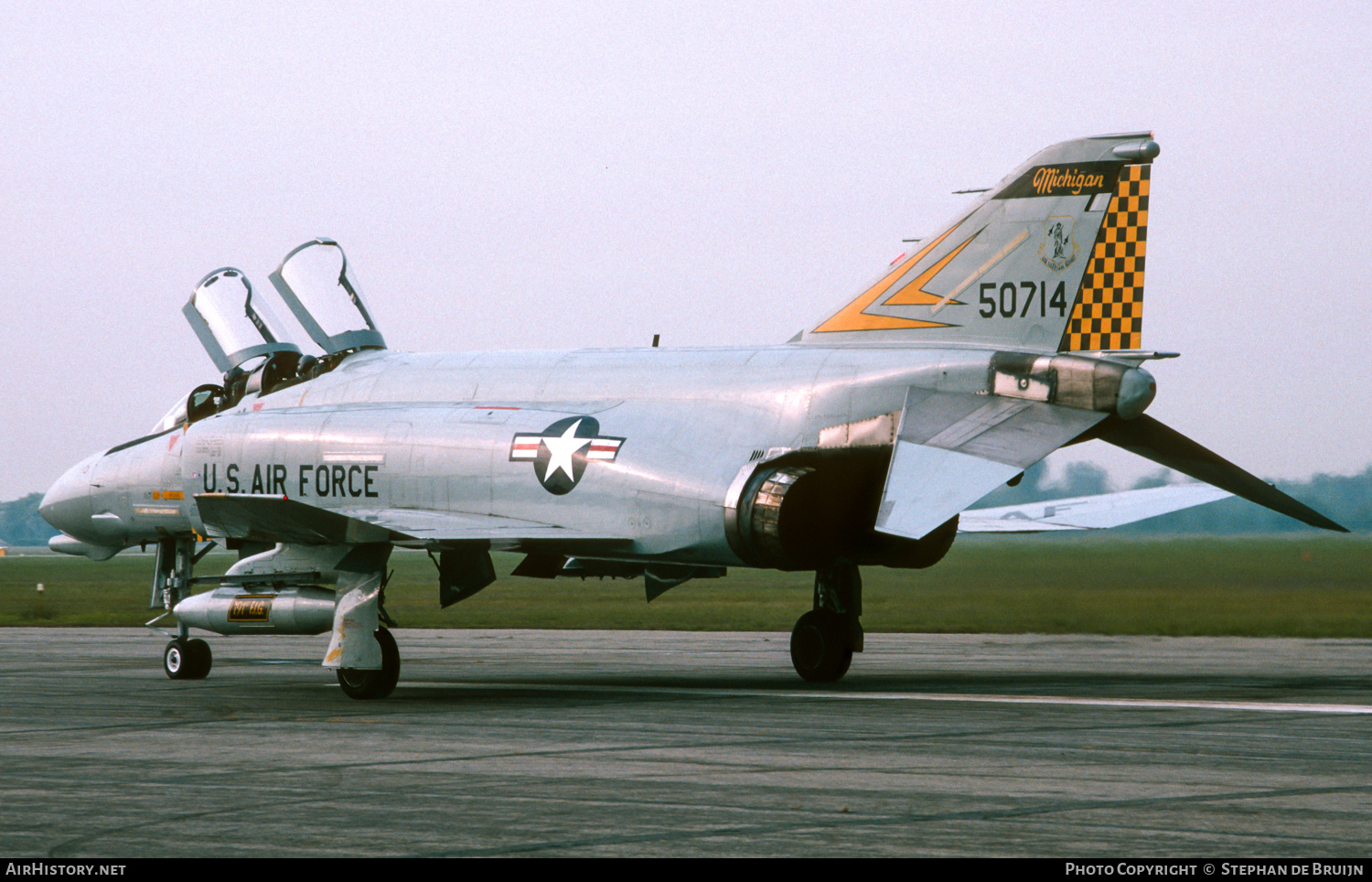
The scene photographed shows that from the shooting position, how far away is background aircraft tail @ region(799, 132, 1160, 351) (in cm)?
1388

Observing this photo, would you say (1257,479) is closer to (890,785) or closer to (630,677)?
(630,677)

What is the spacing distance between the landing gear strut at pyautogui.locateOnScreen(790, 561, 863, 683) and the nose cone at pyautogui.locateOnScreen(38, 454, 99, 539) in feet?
31.1

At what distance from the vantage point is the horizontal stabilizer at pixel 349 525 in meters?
14.2

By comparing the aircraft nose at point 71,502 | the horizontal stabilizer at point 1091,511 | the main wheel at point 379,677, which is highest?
the aircraft nose at point 71,502

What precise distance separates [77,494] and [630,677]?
7738 mm

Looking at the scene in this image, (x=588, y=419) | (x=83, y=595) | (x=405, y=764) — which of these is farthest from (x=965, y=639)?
(x=83, y=595)

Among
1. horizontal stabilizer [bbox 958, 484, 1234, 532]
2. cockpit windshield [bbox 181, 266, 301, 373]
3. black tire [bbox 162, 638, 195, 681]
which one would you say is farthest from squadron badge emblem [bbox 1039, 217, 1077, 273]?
black tire [bbox 162, 638, 195, 681]

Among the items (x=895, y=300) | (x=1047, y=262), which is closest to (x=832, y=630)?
(x=895, y=300)

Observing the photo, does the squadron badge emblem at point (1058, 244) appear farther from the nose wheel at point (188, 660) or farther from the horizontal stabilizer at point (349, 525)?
the nose wheel at point (188, 660)

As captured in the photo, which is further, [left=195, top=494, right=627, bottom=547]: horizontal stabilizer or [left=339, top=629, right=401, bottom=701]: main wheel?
[left=339, top=629, right=401, bottom=701]: main wheel

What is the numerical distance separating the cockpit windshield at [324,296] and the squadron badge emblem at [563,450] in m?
4.21

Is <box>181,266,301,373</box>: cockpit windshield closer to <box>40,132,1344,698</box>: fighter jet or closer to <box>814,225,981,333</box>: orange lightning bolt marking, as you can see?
<box>40,132,1344,698</box>: fighter jet

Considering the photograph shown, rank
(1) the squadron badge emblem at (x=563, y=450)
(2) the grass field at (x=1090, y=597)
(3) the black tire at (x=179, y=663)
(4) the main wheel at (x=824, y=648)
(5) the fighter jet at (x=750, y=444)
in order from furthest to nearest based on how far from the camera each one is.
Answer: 1. (2) the grass field at (x=1090, y=597)
2. (3) the black tire at (x=179, y=663)
3. (4) the main wheel at (x=824, y=648)
4. (1) the squadron badge emblem at (x=563, y=450)
5. (5) the fighter jet at (x=750, y=444)

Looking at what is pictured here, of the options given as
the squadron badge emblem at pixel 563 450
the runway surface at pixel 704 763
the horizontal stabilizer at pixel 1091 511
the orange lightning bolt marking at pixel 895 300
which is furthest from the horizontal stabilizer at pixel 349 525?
the horizontal stabilizer at pixel 1091 511
